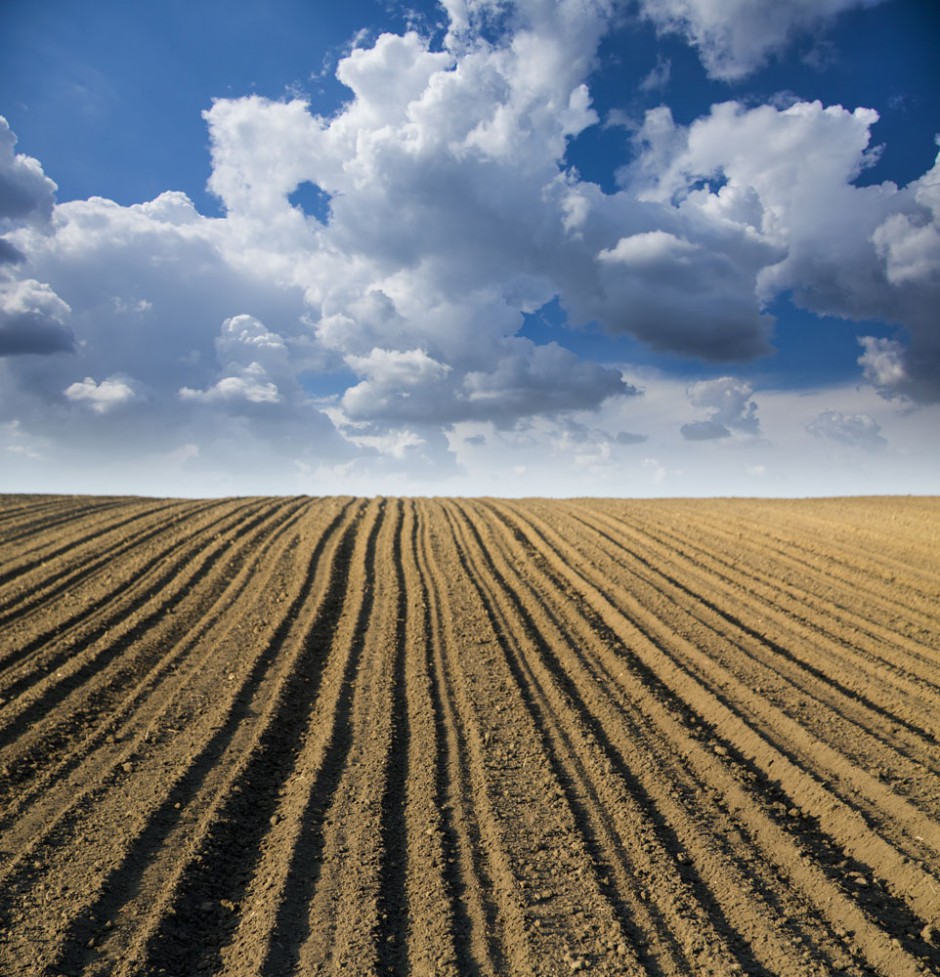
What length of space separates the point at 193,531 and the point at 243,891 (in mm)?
11145

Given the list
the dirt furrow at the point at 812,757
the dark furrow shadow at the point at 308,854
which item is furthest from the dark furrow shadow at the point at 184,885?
the dirt furrow at the point at 812,757

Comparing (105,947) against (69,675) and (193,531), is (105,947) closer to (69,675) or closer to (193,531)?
(69,675)

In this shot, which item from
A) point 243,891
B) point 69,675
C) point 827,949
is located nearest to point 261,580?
point 69,675

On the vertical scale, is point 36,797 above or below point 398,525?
below

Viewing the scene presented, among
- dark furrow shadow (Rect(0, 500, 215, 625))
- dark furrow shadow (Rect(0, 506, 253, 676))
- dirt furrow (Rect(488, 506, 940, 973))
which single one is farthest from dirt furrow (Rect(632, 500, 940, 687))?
dark furrow shadow (Rect(0, 500, 215, 625))

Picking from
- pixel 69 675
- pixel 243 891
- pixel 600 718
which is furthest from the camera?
pixel 69 675

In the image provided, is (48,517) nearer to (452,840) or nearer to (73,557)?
(73,557)

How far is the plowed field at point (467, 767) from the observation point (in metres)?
4.13

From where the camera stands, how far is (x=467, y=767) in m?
5.98

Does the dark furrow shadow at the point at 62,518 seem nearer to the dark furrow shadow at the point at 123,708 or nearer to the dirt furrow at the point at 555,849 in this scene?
the dark furrow shadow at the point at 123,708

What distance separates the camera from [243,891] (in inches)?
179

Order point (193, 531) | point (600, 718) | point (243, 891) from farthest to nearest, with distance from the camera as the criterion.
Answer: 1. point (193, 531)
2. point (600, 718)
3. point (243, 891)

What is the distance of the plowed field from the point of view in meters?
4.13

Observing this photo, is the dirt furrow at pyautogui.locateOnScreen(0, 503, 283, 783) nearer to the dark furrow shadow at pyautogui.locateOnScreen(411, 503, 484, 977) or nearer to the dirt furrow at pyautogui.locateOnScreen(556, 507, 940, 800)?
the dark furrow shadow at pyautogui.locateOnScreen(411, 503, 484, 977)
